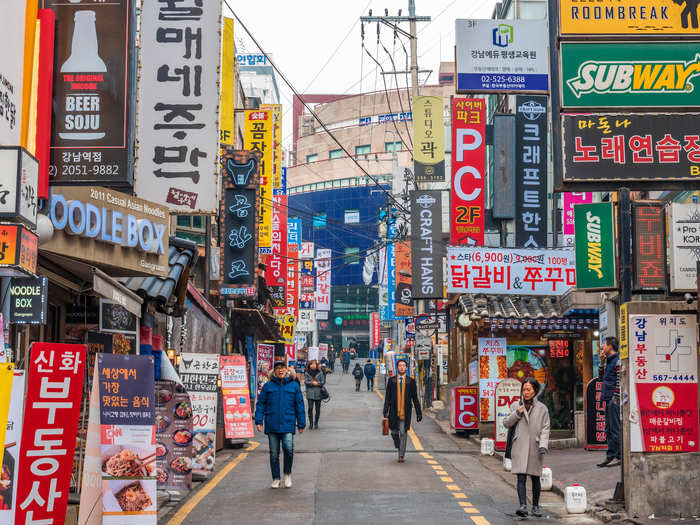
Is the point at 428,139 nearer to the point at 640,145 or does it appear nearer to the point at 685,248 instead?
the point at 640,145

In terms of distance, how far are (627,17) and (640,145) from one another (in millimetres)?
1621

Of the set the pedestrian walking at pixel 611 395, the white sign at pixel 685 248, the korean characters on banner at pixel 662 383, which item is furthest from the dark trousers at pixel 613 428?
the white sign at pixel 685 248

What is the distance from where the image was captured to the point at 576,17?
12102 millimetres

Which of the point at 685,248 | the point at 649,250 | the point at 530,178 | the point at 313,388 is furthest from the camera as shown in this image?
the point at 313,388

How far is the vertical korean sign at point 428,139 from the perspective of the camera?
93.8 feet

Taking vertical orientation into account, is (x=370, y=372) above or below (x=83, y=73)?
below

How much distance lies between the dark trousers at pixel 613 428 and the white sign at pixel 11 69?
10.6 meters

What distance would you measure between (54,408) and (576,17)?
7.77 meters

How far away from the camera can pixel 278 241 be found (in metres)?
36.8

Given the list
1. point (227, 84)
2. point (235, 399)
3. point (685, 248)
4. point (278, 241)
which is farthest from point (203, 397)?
point (278, 241)

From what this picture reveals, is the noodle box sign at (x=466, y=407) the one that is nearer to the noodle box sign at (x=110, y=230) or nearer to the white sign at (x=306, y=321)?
the noodle box sign at (x=110, y=230)

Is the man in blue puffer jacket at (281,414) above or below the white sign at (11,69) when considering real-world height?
below

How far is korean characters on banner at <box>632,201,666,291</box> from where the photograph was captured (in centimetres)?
1163

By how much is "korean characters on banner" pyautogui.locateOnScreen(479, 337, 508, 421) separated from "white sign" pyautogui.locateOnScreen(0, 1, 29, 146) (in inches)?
611
